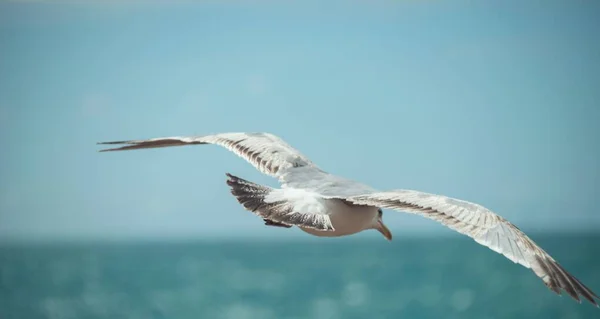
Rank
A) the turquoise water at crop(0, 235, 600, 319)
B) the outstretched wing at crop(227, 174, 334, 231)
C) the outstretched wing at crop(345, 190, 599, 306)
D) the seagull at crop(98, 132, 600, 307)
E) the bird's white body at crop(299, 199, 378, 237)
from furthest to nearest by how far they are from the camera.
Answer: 1. the turquoise water at crop(0, 235, 600, 319)
2. the bird's white body at crop(299, 199, 378, 237)
3. the outstretched wing at crop(227, 174, 334, 231)
4. the seagull at crop(98, 132, 600, 307)
5. the outstretched wing at crop(345, 190, 599, 306)

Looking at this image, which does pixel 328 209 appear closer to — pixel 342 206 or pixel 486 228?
pixel 342 206

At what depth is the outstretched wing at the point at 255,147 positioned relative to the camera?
8.58m

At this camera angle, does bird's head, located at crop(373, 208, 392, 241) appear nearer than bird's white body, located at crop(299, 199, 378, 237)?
No

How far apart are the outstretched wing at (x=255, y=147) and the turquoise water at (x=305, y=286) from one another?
32473 mm

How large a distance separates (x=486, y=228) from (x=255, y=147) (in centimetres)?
327

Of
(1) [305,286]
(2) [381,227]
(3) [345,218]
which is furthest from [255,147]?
(1) [305,286]

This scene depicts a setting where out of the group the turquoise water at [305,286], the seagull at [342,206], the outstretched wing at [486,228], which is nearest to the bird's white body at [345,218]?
the seagull at [342,206]

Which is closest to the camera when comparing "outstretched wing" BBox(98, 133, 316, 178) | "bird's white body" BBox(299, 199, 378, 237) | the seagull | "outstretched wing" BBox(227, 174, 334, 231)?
the seagull

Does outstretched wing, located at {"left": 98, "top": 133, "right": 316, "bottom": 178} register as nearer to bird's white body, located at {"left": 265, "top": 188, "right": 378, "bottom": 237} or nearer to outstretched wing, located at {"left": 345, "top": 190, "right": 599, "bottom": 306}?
bird's white body, located at {"left": 265, "top": 188, "right": 378, "bottom": 237}

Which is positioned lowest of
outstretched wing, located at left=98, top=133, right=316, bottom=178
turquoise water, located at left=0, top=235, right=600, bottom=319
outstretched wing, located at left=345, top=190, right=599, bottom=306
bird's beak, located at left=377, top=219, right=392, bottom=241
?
outstretched wing, located at left=345, top=190, right=599, bottom=306

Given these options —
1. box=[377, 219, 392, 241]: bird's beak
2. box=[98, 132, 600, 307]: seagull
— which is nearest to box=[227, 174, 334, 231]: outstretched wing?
box=[98, 132, 600, 307]: seagull

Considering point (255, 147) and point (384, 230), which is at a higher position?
point (255, 147)

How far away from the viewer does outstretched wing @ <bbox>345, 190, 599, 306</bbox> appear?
579 centimetres

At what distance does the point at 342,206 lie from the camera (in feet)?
23.8
